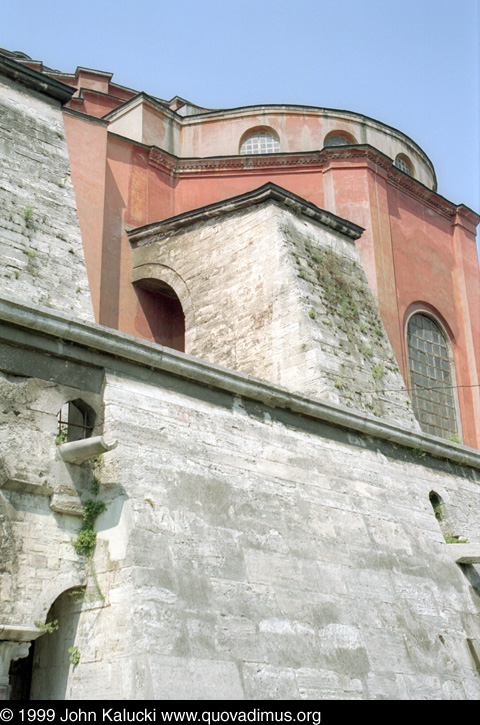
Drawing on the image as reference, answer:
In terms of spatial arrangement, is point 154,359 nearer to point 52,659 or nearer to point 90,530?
point 90,530

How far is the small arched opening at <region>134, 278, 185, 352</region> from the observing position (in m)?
11.8

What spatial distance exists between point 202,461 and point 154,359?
0.87 metres

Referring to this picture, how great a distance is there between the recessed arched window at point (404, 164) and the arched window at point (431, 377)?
3.38 m

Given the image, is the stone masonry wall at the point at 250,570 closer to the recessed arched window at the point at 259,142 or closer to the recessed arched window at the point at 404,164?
the recessed arched window at the point at 259,142

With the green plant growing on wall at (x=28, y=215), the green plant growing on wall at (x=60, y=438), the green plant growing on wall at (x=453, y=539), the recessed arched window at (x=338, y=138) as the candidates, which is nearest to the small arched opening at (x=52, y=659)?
the green plant growing on wall at (x=60, y=438)

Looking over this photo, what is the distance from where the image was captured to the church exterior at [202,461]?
5676 mm

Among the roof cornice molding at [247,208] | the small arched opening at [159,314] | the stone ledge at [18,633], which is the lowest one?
the stone ledge at [18,633]

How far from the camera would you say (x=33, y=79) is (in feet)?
29.3

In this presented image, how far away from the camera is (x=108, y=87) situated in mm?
18375

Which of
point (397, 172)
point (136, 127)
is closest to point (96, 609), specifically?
point (136, 127)

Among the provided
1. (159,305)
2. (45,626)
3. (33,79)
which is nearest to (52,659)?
(45,626)

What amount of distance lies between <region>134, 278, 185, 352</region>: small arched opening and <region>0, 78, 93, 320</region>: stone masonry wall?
3208 millimetres

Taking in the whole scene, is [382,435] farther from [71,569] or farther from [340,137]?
[340,137]
